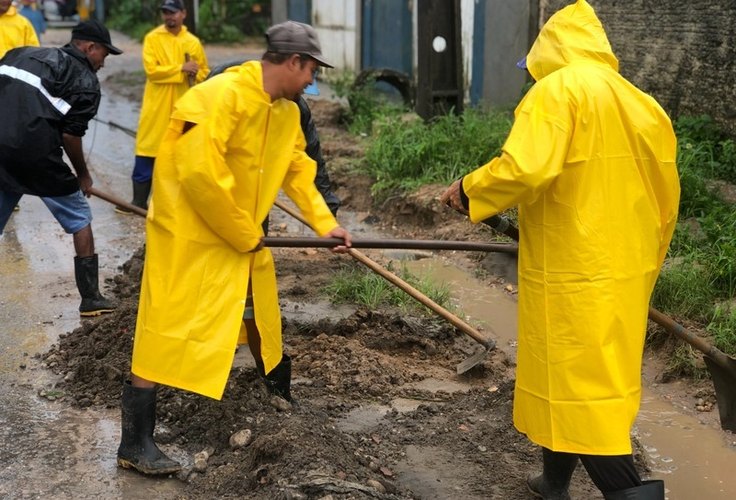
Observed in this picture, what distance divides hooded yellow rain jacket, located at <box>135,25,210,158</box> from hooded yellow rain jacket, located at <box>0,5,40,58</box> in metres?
1.05

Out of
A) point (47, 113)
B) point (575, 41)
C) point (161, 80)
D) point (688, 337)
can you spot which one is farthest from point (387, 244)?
point (161, 80)

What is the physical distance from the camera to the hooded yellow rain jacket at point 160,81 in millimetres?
8469

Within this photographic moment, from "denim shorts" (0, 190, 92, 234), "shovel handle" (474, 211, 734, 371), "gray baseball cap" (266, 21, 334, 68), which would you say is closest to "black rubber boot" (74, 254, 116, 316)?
"denim shorts" (0, 190, 92, 234)

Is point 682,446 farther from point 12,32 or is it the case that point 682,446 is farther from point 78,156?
point 12,32

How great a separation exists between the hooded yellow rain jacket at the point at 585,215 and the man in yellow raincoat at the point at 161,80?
18.0 ft

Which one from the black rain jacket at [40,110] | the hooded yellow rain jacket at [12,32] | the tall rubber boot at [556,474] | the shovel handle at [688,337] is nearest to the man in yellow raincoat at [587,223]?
the tall rubber boot at [556,474]

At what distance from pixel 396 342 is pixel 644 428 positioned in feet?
4.96

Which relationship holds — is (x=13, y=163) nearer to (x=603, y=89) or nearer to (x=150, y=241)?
(x=150, y=241)

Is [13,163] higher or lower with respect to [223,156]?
lower

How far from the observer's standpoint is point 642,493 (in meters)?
3.41

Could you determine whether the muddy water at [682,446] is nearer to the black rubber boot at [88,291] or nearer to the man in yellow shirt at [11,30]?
the black rubber boot at [88,291]

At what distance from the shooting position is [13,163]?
217 inches

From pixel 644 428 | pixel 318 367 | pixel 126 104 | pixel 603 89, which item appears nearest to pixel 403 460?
pixel 318 367

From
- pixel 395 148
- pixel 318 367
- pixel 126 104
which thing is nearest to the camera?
pixel 318 367
